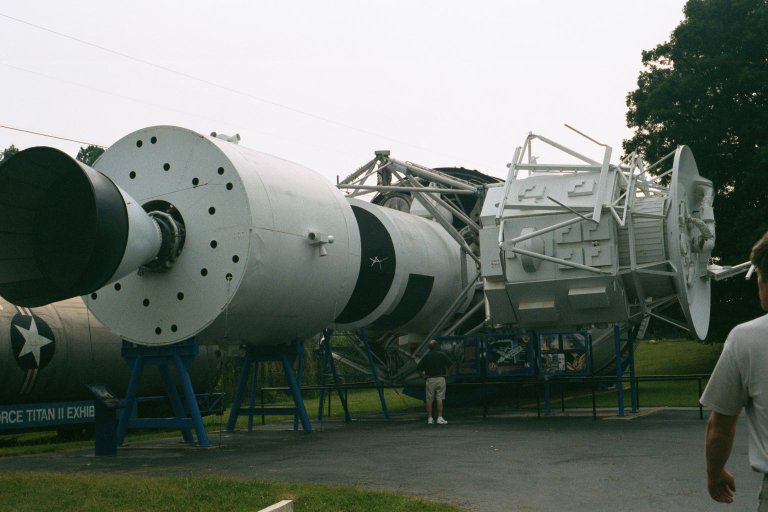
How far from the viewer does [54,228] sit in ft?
37.2

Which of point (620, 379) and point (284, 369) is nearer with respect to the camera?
point (284, 369)

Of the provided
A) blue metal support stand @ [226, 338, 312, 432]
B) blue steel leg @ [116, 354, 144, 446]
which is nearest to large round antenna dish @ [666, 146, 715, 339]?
blue metal support stand @ [226, 338, 312, 432]

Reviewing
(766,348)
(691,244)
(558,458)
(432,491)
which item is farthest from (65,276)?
(691,244)

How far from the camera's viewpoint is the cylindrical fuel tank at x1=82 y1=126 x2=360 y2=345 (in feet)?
40.5

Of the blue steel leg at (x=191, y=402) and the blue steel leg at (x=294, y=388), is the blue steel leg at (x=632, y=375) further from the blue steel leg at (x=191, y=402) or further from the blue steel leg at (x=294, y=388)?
the blue steel leg at (x=191, y=402)

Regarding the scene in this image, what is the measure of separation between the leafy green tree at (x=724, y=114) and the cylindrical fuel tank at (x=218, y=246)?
17.7m

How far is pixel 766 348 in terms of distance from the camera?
142 inches

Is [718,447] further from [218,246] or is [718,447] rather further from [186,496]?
[218,246]

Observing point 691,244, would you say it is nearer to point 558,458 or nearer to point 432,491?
point 558,458

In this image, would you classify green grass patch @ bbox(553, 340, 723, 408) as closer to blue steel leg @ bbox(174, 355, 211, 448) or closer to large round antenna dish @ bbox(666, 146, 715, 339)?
large round antenna dish @ bbox(666, 146, 715, 339)

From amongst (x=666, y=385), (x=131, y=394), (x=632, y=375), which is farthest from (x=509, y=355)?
(x=666, y=385)

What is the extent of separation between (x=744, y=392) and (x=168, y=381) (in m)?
10.6

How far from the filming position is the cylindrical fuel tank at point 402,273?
16.5 m

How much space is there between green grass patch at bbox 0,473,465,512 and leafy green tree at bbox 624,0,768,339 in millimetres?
21712
